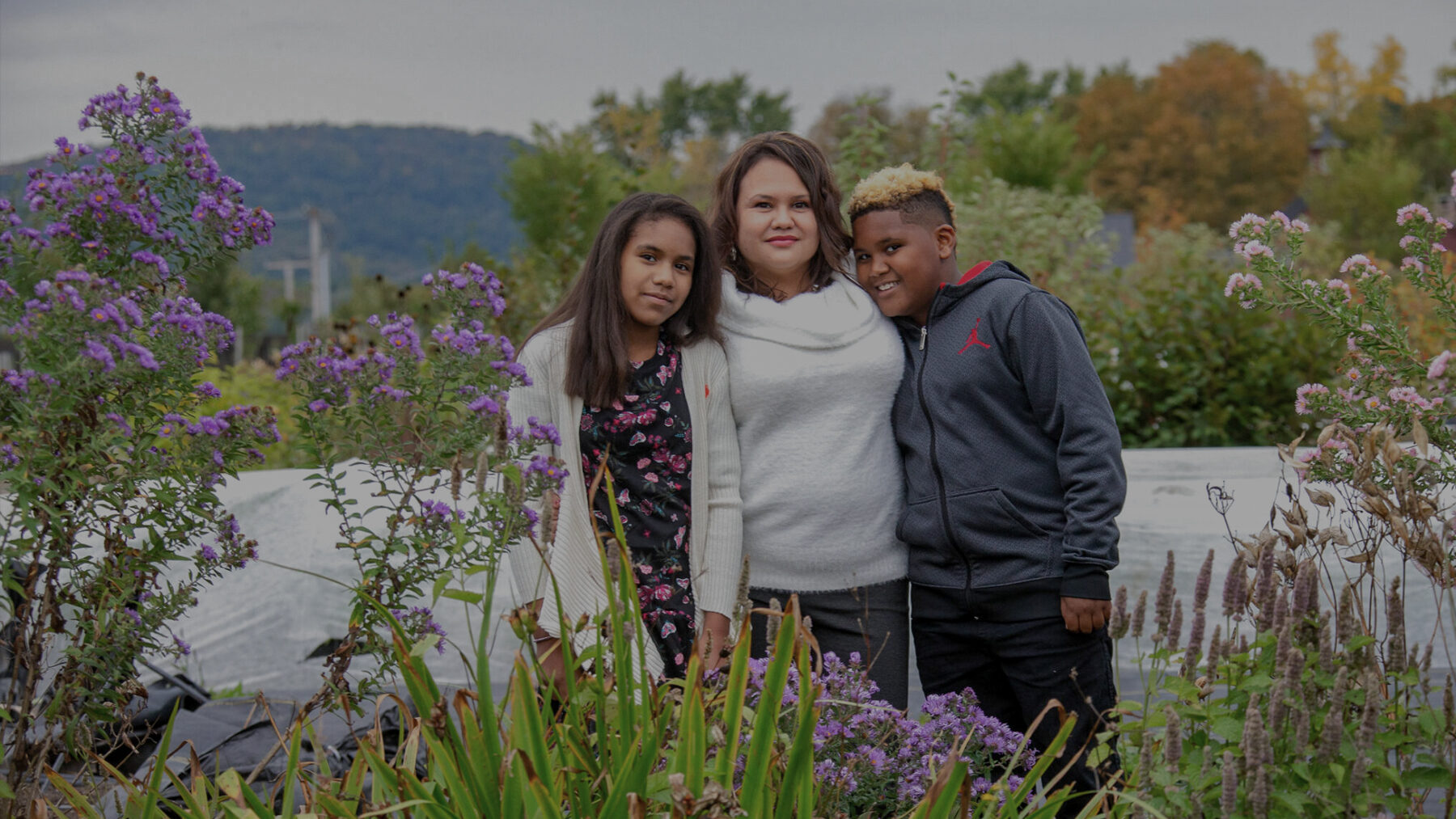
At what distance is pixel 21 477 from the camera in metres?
1.77

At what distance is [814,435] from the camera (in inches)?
96.1

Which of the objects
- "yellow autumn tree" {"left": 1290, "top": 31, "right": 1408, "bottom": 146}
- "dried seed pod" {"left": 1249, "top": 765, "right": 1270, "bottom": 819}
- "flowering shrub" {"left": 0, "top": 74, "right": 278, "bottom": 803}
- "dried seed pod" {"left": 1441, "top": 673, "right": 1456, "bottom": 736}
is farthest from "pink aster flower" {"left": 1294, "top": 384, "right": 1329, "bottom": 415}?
"yellow autumn tree" {"left": 1290, "top": 31, "right": 1408, "bottom": 146}

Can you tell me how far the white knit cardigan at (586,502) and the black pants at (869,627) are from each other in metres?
0.14

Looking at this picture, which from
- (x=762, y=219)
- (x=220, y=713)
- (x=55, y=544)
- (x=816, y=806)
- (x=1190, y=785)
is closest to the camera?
(x=1190, y=785)

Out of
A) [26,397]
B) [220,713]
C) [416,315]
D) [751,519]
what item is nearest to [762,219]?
[751,519]

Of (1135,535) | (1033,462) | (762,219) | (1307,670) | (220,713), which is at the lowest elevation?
(220,713)

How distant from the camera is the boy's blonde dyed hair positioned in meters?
2.48

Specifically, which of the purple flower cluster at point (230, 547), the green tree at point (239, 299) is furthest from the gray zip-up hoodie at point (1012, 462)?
the green tree at point (239, 299)

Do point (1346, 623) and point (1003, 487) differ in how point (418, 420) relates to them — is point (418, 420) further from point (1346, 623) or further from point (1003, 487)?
point (1346, 623)

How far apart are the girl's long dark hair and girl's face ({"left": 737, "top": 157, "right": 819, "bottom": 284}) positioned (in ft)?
0.33

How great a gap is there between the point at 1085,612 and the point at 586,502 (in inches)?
38.7

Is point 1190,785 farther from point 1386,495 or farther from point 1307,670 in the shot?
point 1386,495

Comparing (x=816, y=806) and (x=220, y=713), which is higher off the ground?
(x=816, y=806)

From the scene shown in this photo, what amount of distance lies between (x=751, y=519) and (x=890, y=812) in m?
0.77
